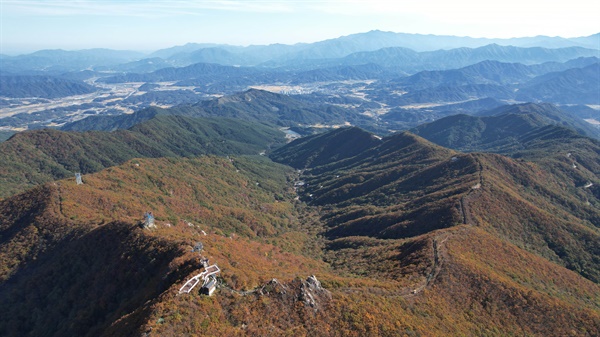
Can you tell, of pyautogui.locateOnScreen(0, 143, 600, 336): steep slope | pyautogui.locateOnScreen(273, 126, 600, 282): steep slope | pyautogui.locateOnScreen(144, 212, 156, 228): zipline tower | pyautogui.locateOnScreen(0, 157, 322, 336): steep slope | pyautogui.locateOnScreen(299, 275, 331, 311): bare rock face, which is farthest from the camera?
pyautogui.locateOnScreen(273, 126, 600, 282): steep slope

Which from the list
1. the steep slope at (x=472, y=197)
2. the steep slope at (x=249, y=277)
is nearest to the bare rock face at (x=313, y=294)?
the steep slope at (x=249, y=277)

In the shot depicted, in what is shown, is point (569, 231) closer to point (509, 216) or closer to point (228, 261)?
point (509, 216)

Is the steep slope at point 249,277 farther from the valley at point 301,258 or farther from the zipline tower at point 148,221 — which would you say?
the zipline tower at point 148,221

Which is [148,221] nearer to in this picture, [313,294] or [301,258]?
[313,294]

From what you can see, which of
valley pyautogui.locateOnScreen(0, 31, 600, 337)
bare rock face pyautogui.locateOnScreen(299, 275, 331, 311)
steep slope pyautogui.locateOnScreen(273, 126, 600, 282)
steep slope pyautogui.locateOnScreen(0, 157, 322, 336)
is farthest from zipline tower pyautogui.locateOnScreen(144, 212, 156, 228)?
steep slope pyautogui.locateOnScreen(273, 126, 600, 282)

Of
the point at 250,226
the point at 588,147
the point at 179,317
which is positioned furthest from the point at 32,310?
the point at 588,147

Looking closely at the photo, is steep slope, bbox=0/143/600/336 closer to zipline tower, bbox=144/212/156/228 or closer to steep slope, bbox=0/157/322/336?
steep slope, bbox=0/157/322/336

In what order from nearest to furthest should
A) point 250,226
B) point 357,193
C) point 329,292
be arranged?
point 329,292 < point 250,226 < point 357,193

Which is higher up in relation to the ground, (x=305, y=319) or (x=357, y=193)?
(x=305, y=319)
